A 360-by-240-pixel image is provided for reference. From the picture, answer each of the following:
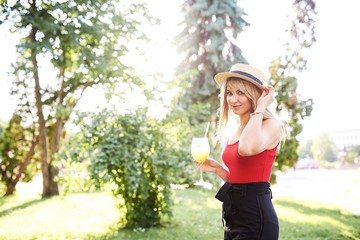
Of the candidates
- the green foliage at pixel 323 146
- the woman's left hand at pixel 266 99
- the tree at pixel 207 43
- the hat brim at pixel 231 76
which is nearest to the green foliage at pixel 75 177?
the hat brim at pixel 231 76

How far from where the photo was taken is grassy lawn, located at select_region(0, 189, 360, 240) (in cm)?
816

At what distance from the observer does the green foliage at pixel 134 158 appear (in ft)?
24.3

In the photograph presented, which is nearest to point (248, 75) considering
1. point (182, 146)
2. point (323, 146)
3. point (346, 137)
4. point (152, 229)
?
point (182, 146)

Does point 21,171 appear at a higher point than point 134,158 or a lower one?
lower

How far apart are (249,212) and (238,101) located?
74 centimetres

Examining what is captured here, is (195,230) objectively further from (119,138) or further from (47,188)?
(47,188)

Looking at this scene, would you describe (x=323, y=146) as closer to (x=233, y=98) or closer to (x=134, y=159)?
(x=134, y=159)

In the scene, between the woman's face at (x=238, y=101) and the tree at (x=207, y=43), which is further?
the tree at (x=207, y=43)

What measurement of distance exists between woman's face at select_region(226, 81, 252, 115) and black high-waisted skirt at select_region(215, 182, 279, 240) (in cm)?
51

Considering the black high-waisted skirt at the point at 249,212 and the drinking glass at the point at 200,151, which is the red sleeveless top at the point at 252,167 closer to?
the black high-waisted skirt at the point at 249,212

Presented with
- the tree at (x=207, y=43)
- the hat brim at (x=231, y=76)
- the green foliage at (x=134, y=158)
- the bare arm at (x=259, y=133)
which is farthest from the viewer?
the tree at (x=207, y=43)

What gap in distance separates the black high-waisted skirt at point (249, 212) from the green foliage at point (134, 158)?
4.68m

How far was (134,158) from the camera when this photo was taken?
295 inches

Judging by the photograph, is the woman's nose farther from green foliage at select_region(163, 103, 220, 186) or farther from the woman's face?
green foliage at select_region(163, 103, 220, 186)
